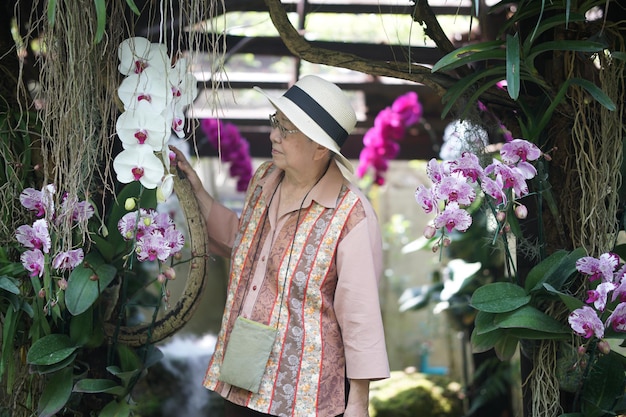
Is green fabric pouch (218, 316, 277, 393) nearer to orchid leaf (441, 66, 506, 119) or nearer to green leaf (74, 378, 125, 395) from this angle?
green leaf (74, 378, 125, 395)

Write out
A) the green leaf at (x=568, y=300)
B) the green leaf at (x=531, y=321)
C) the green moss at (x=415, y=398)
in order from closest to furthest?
the green leaf at (x=568, y=300)
the green leaf at (x=531, y=321)
the green moss at (x=415, y=398)

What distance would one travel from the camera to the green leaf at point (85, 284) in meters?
2.43

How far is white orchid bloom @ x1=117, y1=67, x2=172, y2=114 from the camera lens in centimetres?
240

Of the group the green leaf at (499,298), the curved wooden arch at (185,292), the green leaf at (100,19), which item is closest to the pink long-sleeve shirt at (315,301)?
the curved wooden arch at (185,292)

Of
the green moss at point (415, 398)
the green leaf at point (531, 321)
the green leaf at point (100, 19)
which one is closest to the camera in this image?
the green leaf at point (100, 19)

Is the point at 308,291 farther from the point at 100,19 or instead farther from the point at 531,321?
the point at 100,19

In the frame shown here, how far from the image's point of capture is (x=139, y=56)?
2.44 meters

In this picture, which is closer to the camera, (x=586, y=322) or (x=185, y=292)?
(x=586, y=322)

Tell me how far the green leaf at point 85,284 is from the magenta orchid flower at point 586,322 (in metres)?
1.29

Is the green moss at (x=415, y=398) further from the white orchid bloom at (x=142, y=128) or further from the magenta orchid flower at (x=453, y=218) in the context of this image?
the white orchid bloom at (x=142, y=128)

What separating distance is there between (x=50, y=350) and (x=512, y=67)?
1508 mm

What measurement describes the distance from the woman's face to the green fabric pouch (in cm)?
47

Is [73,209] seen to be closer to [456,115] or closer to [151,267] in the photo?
[456,115]

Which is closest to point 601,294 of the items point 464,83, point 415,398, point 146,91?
point 464,83
